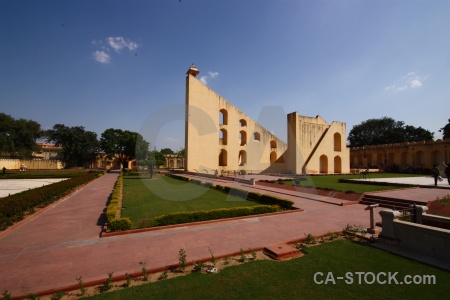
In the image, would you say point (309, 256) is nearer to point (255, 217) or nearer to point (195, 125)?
point (255, 217)

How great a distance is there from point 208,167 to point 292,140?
1115 cm

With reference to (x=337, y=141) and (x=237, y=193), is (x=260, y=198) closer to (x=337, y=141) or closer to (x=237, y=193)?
(x=237, y=193)

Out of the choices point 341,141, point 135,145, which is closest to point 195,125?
point 135,145

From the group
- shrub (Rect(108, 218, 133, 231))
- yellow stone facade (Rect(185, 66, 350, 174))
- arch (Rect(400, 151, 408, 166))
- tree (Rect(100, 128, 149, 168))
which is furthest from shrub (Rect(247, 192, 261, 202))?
arch (Rect(400, 151, 408, 166))

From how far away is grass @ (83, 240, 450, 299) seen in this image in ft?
11.0

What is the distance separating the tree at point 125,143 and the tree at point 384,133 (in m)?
51.5

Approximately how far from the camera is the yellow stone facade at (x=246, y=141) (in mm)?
28688

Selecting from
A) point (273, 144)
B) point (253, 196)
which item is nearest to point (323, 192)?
point (253, 196)

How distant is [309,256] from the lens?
472 centimetres

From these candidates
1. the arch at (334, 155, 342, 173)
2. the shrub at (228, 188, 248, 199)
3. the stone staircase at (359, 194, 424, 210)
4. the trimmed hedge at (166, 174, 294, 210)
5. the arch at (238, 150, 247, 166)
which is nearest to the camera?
the stone staircase at (359, 194, 424, 210)

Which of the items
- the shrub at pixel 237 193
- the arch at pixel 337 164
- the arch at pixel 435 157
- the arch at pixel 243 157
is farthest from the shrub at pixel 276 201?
the arch at pixel 435 157

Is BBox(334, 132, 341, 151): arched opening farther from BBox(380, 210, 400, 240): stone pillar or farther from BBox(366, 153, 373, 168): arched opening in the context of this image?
BBox(380, 210, 400, 240): stone pillar

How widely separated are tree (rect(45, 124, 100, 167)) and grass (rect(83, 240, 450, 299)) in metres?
50.0

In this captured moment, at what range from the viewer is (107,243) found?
18.3 feet
